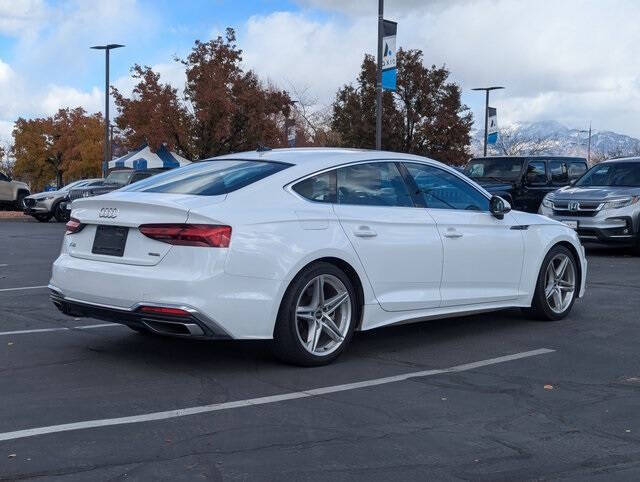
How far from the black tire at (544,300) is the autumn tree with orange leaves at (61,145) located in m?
52.4

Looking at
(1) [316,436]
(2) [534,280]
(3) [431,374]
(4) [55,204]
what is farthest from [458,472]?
(4) [55,204]

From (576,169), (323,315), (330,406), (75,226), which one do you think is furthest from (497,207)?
(576,169)

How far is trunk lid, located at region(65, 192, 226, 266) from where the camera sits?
227 inches

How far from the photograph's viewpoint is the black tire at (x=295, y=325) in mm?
5945

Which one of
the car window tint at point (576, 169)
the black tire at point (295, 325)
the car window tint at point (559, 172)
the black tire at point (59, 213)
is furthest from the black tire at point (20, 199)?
the black tire at point (295, 325)

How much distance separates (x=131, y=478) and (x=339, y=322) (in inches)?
104

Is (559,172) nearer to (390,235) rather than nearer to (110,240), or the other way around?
(390,235)

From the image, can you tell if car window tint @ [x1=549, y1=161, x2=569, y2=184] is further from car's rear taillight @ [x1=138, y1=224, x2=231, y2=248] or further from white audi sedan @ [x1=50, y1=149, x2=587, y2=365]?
car's rear taillight @ [x1=138, y1=224, x2=231, y2=248]

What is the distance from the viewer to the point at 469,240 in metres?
7.30

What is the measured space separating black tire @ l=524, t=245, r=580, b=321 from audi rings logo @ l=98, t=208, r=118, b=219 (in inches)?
160

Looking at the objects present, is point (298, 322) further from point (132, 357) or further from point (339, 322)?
point (132, 357)

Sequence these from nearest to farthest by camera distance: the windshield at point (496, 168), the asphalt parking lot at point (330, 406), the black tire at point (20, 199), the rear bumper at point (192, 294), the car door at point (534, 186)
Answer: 1. the asphalt parking lot at point (330, 406)
2. the rear bumper at point (192, 294)
3. the car door at point (534, 186)
4. the windshield at point (496, 168)
5. the black tire at point (20, 199)

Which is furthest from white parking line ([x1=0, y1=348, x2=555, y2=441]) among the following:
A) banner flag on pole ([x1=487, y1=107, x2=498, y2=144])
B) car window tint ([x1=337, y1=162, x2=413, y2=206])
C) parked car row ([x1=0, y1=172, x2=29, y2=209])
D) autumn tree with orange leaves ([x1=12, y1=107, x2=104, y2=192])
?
autumn tree with orange leaves ([x1=12, y1=107, x2=104, y2=192])

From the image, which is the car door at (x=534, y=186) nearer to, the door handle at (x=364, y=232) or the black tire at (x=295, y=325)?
the door handle at (x=364, y=232)
